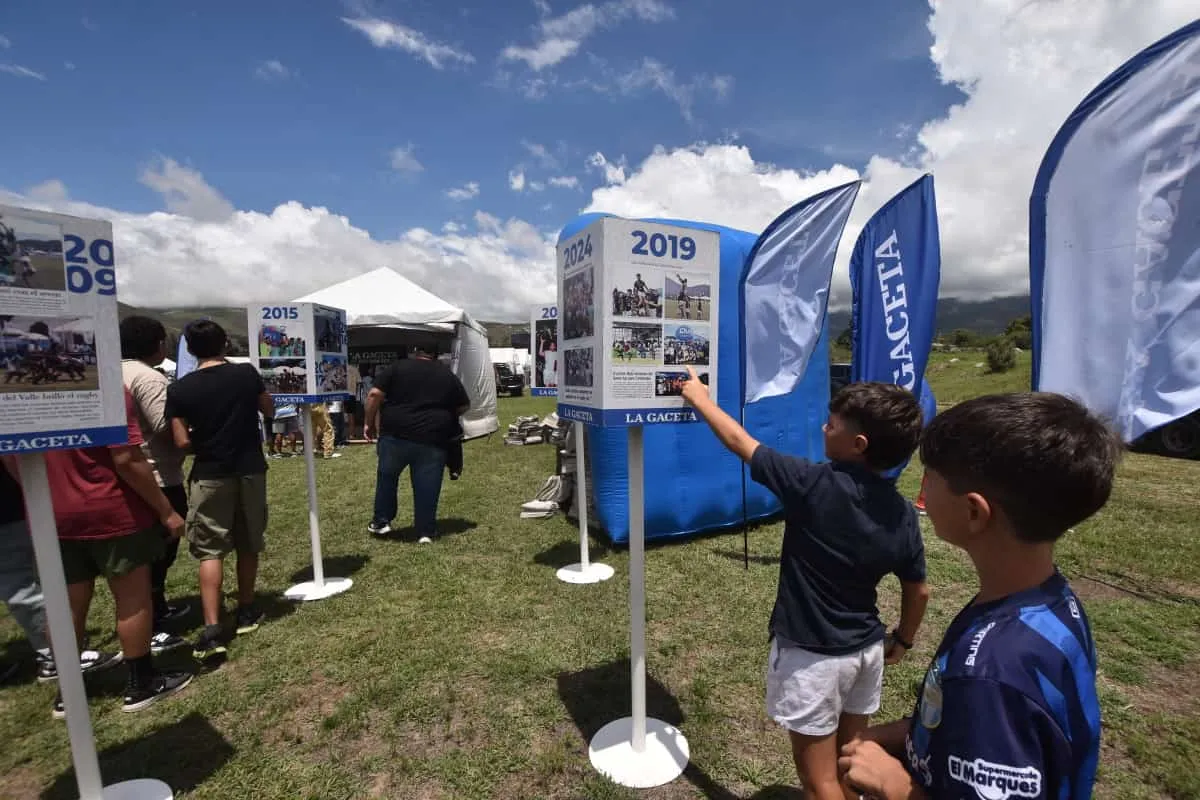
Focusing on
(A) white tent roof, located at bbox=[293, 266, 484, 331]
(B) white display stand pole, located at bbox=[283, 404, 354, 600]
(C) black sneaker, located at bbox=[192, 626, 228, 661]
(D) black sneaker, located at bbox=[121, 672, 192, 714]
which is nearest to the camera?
(D) black sneaker, located at bbox=[121, 672, 192, 714]

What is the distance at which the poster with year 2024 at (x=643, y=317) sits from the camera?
7.41 ft

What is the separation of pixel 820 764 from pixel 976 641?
3.53 feet

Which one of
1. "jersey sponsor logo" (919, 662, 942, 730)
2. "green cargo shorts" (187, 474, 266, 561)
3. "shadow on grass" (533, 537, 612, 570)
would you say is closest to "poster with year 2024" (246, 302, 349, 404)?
"green cargo shorts" (187, 474, 266, 561)

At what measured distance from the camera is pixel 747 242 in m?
5.57

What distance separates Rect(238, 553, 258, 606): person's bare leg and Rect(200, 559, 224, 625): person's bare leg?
26cm

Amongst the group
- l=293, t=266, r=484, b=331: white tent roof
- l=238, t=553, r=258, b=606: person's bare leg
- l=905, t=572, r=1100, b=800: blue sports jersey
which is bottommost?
l=238, t=553, r=258, b=606: person's bare leg

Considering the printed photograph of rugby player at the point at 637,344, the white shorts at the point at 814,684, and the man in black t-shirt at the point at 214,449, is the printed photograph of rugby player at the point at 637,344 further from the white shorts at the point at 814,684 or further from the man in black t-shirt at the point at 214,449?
the man in black t-shirt at the point at 214,449

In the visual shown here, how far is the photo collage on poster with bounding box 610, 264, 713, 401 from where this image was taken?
2.27 metres

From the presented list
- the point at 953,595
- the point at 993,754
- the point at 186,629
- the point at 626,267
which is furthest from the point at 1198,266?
the point at 186,629

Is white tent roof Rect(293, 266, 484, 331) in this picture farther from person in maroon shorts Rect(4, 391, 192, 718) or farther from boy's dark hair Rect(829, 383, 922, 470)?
boy's dark hair Rect(829, 383, 922, 470)

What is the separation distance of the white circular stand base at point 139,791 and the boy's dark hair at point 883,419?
3098 millimetres

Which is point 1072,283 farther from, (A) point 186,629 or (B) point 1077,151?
(A) point 186,629

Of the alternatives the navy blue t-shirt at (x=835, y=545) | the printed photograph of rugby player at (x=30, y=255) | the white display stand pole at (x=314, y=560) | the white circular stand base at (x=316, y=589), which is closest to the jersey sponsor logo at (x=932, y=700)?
the navy blue t-shirt at (x=835, y=545)

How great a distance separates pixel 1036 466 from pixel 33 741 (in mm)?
4270
